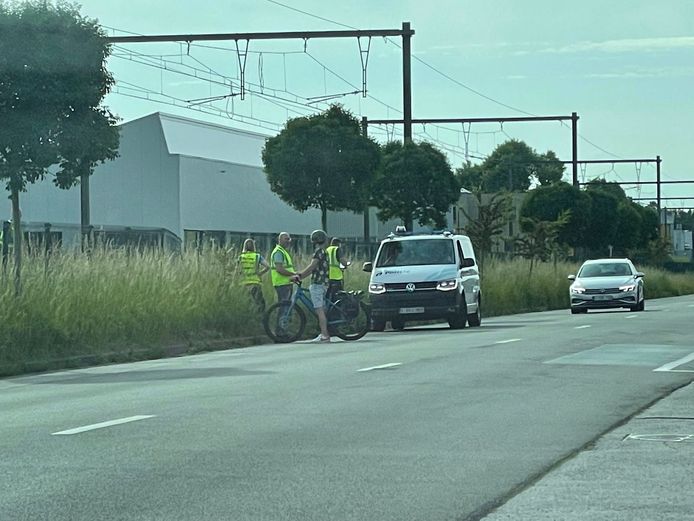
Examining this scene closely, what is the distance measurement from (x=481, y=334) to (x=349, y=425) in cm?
1441

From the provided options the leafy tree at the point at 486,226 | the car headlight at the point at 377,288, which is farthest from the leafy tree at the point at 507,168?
the car headlight at the point at 377,288

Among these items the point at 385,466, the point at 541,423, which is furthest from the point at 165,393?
the point at 385,466

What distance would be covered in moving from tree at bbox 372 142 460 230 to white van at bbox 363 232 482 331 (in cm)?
2481

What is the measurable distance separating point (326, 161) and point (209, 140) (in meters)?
20.4

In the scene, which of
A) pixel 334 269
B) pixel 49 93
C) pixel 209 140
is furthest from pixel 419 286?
pixel 209 140

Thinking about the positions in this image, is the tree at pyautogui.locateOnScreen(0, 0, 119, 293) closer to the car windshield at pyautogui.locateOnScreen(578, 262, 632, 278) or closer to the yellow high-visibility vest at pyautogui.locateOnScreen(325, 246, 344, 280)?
the yellow high-visibility vest at pyautogui.locateOnScreen(325, 246, 344, 280)

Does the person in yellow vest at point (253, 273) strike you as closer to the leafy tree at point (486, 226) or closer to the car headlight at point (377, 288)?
the car headlight at point (377, 288)

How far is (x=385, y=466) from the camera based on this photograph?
943 cm

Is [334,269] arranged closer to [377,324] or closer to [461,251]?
[377,324]

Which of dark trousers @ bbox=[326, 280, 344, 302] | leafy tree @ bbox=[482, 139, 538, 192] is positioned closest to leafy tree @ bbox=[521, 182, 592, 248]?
dark trousers @ bbox=[326, 280, 344, 302]

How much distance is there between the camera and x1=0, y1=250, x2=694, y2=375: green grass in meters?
20.2

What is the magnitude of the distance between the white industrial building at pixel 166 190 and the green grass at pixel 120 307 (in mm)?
29079

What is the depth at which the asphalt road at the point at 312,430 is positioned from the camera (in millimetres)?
8211

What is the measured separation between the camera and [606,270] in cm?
4069
